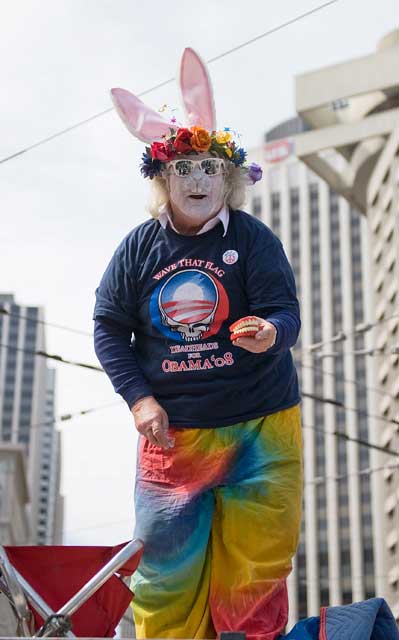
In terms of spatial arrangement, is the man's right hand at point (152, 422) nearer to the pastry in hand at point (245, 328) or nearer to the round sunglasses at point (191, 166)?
the pastry in hand at point (245, 328)

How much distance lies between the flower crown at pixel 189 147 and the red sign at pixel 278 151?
90474 millimetres

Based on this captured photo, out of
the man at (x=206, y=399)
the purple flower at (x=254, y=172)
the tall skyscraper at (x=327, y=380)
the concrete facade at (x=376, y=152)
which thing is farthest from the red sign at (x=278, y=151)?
the man at (x=206, y=399)

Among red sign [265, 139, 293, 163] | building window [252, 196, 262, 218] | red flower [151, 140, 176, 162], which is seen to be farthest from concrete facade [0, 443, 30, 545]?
red flower [151, 140, 176, 162]

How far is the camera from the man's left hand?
411cm

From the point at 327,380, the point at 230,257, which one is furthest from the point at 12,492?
the point at 230,257

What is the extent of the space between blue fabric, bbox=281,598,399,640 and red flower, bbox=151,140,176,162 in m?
1.81

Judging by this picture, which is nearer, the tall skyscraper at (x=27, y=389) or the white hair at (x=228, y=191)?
the white hair at (x=228, y=191)

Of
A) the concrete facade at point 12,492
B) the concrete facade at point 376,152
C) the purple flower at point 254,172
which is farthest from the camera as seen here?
the concrete facade at point 12,492

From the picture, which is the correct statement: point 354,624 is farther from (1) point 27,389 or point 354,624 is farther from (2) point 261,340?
(1) point 27,389

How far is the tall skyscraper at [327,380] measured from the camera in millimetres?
81125

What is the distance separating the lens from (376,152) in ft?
203

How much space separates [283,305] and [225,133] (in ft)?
2.48

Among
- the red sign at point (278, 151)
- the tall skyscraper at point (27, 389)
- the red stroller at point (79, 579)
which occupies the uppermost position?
the red sign at point (278, 151)

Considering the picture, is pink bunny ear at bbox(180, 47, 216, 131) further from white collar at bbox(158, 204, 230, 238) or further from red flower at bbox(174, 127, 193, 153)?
white collar at bbox(158, 204, 230, 238)
